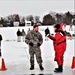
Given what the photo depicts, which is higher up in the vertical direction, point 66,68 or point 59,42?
point 59,42

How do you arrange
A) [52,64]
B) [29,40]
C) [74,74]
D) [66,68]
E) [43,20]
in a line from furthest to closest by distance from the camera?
Answer: [43,20] < [52,64] < [66,68] < [29,40] < [74,74]

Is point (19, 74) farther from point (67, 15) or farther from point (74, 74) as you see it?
point (67, 15)

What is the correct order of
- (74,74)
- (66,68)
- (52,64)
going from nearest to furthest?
(74,74) < (66,68) < (52,64)

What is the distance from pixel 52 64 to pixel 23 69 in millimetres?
1697

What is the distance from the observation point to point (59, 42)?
9883 mm

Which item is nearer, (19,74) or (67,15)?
(19,74)

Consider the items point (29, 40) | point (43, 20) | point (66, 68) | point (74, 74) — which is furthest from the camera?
point (43, 20)

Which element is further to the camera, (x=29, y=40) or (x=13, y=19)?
(x=13, y=19)

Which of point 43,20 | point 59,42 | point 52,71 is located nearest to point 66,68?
point 52,71

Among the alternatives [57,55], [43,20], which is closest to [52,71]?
[57,55]

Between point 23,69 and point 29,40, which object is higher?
point 29,40

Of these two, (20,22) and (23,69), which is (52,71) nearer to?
(23,69)

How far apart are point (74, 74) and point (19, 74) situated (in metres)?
1.77

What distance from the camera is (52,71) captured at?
1043cm
